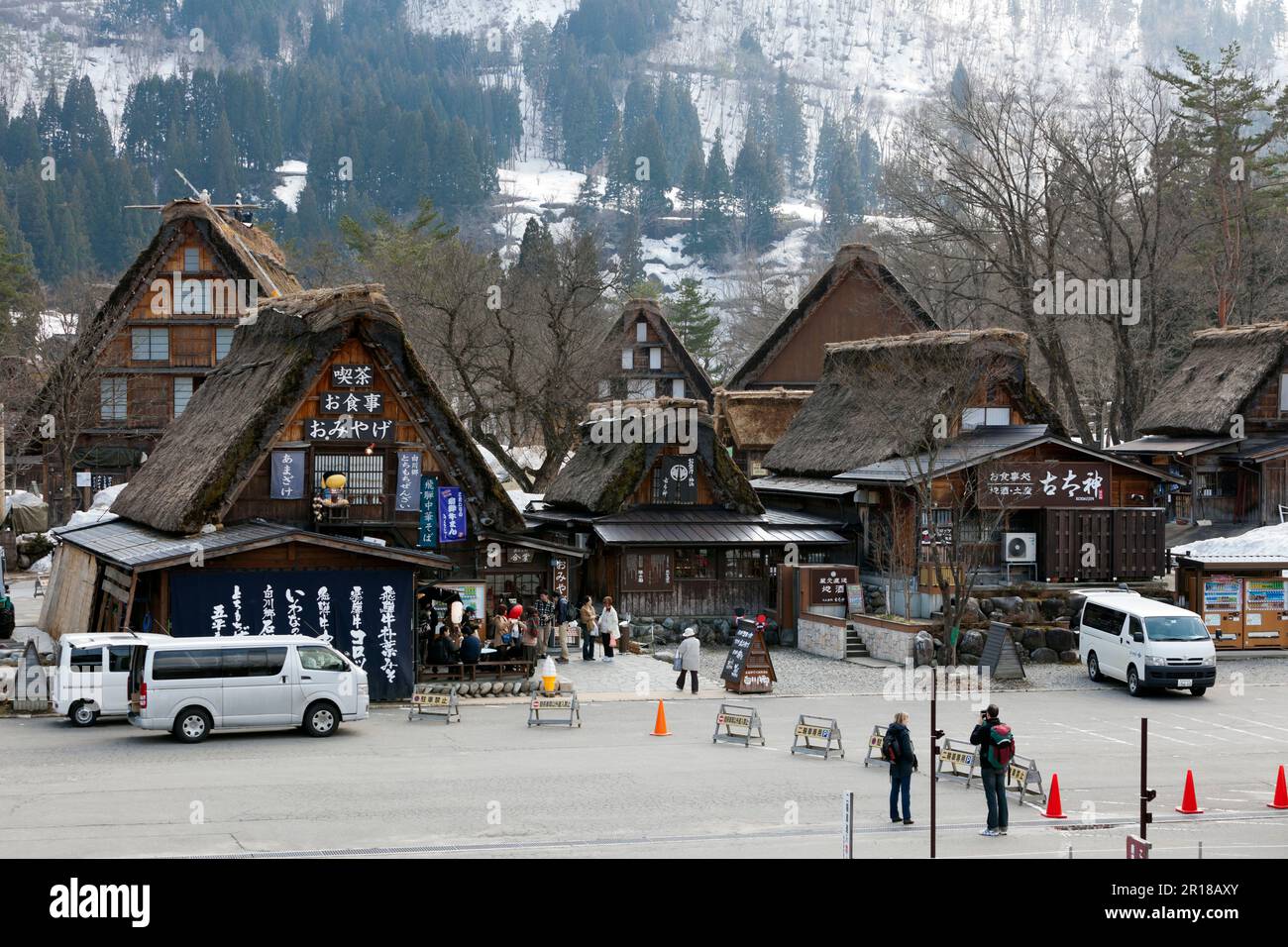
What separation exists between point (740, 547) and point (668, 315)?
65468mm

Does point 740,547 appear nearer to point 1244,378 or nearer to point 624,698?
point 624,698

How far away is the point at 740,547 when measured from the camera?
39.4 meters

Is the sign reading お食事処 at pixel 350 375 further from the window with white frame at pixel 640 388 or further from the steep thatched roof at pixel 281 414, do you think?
the window with white frame at pixel 640 388

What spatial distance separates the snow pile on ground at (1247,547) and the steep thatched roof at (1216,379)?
7.92m

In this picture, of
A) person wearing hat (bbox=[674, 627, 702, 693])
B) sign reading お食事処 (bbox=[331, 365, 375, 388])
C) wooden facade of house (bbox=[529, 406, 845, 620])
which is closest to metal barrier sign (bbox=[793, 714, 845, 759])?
person wearing hat (bbox=[674, 627, 702, 693])

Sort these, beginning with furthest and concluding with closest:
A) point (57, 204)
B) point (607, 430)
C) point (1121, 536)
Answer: point (57, 204), point (607, 430), point (1121, 536)

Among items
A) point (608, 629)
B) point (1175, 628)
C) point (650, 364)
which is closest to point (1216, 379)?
point (1175, 628)

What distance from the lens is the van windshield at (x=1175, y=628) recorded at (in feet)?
98.8

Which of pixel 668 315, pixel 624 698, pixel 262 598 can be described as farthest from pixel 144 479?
pixel 668 315

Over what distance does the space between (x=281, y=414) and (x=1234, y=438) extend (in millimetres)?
30546

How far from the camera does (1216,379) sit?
47.7 meters

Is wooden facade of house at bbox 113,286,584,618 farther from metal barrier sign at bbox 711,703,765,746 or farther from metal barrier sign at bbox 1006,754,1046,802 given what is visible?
metal barrier sign at bbox 1006,754,1046,802

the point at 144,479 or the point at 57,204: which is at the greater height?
the point at 57,204

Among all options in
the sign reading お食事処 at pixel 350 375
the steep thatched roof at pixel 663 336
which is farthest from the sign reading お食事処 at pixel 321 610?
the steep thatched roof at pixel 663 336
